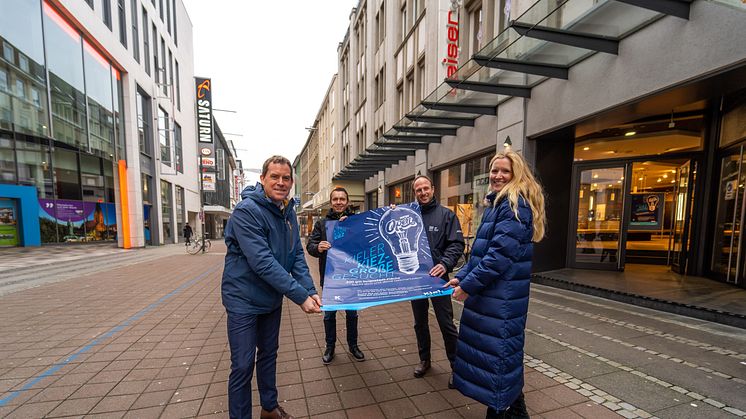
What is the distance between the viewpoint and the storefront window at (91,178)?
1955 centimetres

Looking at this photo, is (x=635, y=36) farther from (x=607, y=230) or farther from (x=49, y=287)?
(x=49, y=287)

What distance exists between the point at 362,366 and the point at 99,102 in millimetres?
21330

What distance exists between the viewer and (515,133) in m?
7.62

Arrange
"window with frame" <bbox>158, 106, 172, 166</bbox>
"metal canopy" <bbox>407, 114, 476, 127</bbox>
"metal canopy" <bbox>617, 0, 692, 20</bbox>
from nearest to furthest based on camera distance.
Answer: "metal canopy" <bbox>617, 0, 692, 20</bbox> < "metal canopy" <bbox>407, 114, 476, 127</bbox> < "window with frame" <bbox>158, 106, 172, 166</bbox>

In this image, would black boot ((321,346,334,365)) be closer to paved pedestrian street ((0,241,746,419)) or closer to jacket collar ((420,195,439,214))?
paved pedestrian street ((0,241,746,419))

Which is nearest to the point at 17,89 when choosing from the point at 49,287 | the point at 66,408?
the point at 49,287

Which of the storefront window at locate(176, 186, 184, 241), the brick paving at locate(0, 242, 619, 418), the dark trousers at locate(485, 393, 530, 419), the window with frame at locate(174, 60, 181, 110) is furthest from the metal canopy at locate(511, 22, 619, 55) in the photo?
the window with frame at locate(174, 60, 181, 110)

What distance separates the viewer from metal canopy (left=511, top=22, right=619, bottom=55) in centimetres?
514

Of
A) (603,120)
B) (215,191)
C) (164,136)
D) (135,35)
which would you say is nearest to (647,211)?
(603,120)

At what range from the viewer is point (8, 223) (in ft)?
51.2

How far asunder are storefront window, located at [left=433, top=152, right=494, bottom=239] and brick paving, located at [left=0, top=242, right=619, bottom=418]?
5434mm

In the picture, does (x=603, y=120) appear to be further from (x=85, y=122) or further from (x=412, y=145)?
(x=85, y=122)

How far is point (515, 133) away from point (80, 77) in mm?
20580

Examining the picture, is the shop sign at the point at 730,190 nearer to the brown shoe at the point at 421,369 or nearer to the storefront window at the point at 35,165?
the brown shoe at the point at 421,369
